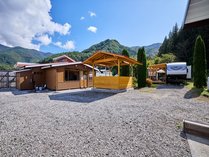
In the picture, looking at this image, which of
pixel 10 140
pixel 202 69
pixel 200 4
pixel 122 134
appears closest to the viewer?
pixel 200 4

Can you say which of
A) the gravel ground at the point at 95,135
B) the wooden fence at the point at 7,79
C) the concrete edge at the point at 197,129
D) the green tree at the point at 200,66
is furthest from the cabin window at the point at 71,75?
the concrete edge at the point at 197,129

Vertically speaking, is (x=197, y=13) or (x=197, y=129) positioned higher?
(x=197, y=13)

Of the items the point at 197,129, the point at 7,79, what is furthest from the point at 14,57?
the point at 197,129

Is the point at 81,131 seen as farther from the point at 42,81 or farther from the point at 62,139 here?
the point at 42,81

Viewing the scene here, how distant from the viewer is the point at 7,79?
1803 centimetres

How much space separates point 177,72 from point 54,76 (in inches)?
574

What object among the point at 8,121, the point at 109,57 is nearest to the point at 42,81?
the point at 109,57

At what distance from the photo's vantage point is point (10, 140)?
3486 mm

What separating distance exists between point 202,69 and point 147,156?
13563mm

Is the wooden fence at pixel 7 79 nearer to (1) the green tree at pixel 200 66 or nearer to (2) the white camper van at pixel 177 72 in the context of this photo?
(2) the white camper van at pixel 177 72

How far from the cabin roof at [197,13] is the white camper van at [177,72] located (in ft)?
56.9

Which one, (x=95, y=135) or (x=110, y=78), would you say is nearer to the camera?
(x=95, y=135)

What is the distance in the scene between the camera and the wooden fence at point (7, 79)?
1770cm

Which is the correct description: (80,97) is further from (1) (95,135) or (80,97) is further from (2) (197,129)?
(2) (197,129)
